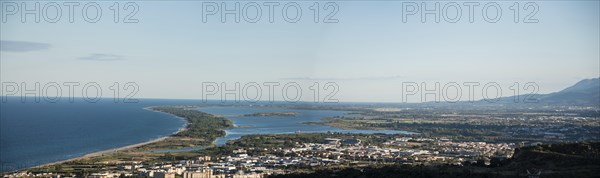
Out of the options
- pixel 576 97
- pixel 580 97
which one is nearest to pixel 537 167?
pixel 580 97

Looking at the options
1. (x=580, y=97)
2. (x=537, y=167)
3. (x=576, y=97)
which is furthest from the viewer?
(x=576, y=97)

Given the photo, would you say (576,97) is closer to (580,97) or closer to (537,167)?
(580,97)

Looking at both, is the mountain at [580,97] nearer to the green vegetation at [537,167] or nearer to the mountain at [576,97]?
the mountain at [576,97]

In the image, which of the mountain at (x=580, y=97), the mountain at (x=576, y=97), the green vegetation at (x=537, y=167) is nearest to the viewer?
the green vegetation at (x=537, y=167)

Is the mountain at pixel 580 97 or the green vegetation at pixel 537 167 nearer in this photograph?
the green vegetation at pixel 537 167

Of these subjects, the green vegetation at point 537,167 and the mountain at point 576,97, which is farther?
the mountain at point 576,97

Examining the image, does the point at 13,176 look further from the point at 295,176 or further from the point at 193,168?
the point at 295,176

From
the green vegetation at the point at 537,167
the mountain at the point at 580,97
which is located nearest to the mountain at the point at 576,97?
the mountain at the point at 580,97

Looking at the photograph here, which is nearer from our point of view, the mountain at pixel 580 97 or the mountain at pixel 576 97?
the mountain at pixel 580 97

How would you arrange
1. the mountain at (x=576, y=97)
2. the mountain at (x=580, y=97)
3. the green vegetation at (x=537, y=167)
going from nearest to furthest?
the green vegetation at (x=537, y=167) < the mountain at (x=580, y=97) < the mountain at (x=576, y=97)

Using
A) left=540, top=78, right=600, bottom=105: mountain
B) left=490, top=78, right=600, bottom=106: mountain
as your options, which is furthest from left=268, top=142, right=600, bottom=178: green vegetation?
left=540, top=78, right=600, bottom=105: mountain

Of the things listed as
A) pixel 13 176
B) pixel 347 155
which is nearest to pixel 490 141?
pixel 347 155
